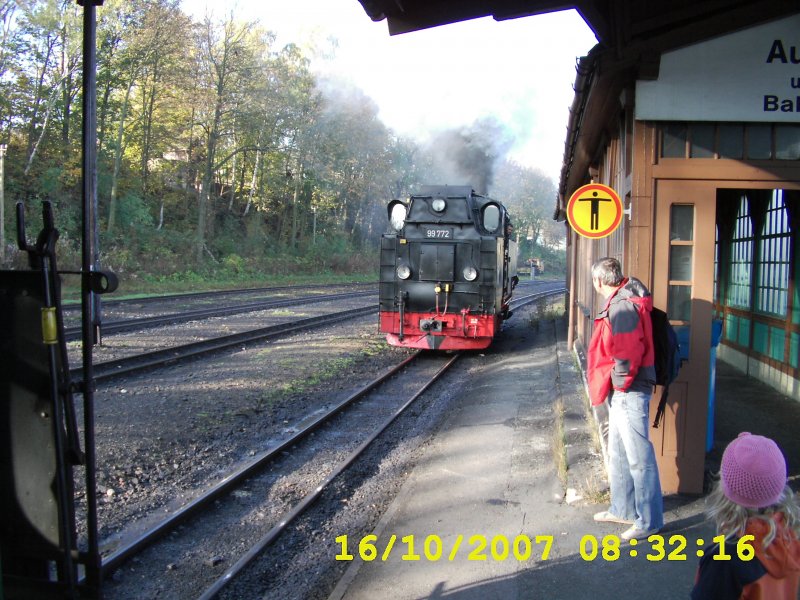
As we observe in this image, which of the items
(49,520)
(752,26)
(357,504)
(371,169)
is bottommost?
(357,504)

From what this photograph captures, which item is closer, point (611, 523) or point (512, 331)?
point (611, 523)

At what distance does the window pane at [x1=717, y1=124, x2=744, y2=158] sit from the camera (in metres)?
4.66

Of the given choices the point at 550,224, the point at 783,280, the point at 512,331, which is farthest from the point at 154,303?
the point at 550,224

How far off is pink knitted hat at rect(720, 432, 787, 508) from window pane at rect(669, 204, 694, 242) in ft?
10.1

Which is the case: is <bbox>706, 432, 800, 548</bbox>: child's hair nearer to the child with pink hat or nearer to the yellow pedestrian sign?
the child with pink hat

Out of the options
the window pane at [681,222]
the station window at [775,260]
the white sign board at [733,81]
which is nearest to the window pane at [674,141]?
the white sign board at [733,81]

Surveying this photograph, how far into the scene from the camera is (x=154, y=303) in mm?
19859

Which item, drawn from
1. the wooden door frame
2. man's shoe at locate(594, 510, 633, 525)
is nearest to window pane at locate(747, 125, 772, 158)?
the wooden door frame

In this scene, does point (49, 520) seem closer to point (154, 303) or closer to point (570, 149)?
point (570, 149)

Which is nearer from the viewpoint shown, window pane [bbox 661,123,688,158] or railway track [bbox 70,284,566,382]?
window pane [bbox 661,123,688,158]

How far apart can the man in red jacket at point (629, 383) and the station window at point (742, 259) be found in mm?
6365

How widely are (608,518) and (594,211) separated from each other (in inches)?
94.0

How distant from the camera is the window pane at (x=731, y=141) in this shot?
4.66 metres

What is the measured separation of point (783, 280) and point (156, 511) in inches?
293
